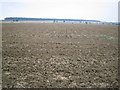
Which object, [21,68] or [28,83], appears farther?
[21,68]

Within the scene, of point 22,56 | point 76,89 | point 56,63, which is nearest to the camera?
point 76,89

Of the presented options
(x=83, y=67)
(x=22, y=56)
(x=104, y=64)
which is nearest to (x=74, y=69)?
(x=83, y=67)

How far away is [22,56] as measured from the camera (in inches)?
319

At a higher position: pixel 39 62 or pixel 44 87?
pixel 39 62

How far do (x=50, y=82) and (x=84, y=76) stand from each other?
1.66 meters

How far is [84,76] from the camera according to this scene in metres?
5.64

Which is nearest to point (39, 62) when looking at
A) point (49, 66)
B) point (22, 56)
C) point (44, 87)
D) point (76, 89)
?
point (49, 66)

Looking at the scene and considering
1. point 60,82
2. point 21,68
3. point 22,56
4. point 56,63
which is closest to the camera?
point 60,82

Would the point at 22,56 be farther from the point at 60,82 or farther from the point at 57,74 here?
the point at 60,82

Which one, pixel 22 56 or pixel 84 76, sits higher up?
pixel 22 56

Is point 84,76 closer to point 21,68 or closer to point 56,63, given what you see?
point 56,63

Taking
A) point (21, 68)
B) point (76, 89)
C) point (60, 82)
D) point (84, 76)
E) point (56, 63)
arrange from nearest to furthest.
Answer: point (76, 89) → point (60, 82) → point (84, 76) → point (21, 68) → point (56, 63)

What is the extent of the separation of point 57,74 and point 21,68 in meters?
1.98

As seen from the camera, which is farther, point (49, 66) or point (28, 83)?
point (49, 66)
